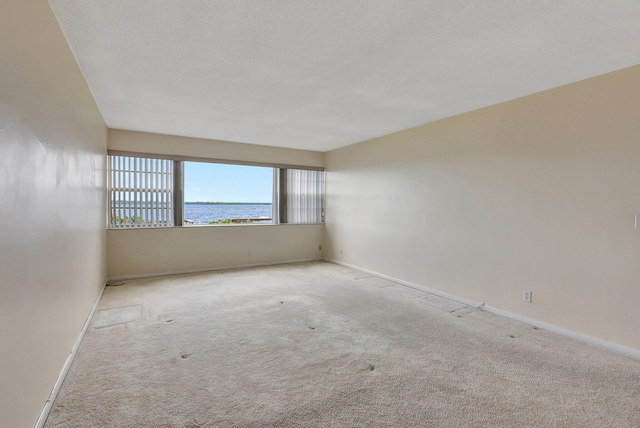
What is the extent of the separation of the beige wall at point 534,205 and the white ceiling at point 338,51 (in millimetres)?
310

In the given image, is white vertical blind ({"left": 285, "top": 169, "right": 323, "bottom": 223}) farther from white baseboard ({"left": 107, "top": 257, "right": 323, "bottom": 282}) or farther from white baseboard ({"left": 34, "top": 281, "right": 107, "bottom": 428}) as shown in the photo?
white baseboard ({"left": 34, "top": 281, "right": 107, "bottom": 428})

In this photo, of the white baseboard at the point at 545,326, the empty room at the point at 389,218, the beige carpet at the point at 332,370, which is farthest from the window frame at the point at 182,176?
the white baseboard at the point at 545,326

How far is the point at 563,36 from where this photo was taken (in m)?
2.07

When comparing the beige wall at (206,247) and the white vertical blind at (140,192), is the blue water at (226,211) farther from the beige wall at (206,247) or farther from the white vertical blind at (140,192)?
the white vertical blind at (140,192)

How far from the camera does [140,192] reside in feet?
16.3

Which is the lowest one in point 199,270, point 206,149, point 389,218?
point 199,270

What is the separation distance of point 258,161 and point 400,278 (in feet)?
11.2

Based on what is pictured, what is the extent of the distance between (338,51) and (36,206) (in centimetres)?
215

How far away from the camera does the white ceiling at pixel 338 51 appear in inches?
72.2

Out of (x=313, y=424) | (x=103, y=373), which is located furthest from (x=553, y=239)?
(x=103, y=373)

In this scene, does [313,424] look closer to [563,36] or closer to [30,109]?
[30,109]

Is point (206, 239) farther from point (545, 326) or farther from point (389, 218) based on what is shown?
point (545, 326)

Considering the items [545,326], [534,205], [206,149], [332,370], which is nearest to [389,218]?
[534,205]

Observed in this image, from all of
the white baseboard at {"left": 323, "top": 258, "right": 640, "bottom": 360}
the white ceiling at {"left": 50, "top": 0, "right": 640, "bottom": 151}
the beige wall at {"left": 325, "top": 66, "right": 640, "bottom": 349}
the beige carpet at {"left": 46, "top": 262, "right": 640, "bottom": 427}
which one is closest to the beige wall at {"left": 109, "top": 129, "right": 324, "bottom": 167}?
the white ceiling at {"left": 50, "top": 0, "right": 640, "bottom": 151}
